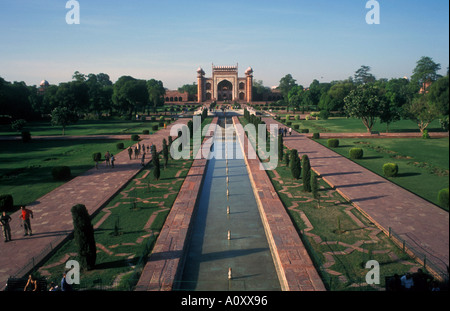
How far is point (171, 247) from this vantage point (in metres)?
8.20

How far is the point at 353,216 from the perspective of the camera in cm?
1015

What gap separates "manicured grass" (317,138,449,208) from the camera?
1323cm

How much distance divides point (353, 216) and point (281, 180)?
4.73 metres

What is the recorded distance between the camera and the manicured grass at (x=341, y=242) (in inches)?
271

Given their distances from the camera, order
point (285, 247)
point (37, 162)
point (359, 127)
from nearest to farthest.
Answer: point (285, 247)
point (37, 162)
point (359, 127)

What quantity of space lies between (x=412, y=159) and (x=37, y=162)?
20.8 m

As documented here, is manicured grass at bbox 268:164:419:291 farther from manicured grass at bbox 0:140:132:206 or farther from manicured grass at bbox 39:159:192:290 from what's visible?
manicured grass at bbox 0:140:132:206

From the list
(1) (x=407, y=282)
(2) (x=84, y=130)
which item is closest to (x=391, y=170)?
(1) (x=407, y=282)

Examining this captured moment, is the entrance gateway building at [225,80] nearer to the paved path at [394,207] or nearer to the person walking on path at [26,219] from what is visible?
the paved path at [394,207]

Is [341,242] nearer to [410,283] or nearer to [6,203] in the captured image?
[410,283]

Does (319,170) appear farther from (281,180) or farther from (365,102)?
(365,102)

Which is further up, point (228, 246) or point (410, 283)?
point (410, 283)

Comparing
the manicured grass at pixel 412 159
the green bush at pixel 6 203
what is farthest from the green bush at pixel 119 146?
the manicured grass at pixel 412 159
